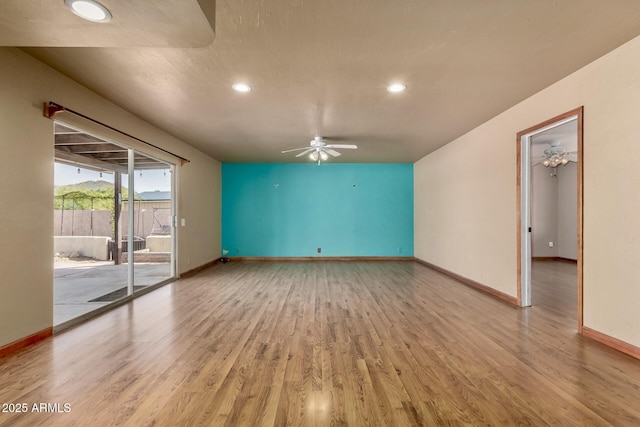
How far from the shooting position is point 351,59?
2656mm

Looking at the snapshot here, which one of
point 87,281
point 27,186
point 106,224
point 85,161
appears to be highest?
point 85,161

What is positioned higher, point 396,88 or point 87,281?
point 396,88

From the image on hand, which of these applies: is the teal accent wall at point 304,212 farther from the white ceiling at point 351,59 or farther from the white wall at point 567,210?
the white wall at point 567,210

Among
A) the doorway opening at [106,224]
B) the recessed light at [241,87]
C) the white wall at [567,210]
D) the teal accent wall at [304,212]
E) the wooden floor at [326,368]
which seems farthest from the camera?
the teal accent wall at [304,212]

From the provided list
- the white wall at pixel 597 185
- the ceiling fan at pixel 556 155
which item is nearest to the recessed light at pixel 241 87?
the white wall at pixel 597 185

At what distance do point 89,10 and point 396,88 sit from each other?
8.97 feet

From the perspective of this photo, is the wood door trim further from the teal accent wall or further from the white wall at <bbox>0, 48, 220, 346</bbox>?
the teal accent wall

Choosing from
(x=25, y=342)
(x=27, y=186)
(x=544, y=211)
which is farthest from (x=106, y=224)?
(x=544, y=211)

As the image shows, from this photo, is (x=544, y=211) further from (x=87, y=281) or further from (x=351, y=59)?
(x=87, y=281)

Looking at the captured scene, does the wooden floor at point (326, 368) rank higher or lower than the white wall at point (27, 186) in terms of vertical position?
lower

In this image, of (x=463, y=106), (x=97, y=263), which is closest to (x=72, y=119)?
(x=463, y=106)

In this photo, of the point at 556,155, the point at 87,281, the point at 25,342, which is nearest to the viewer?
the point at 25,342

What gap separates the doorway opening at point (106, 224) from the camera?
4062mm

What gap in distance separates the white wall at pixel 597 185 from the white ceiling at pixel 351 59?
184 millimetres
